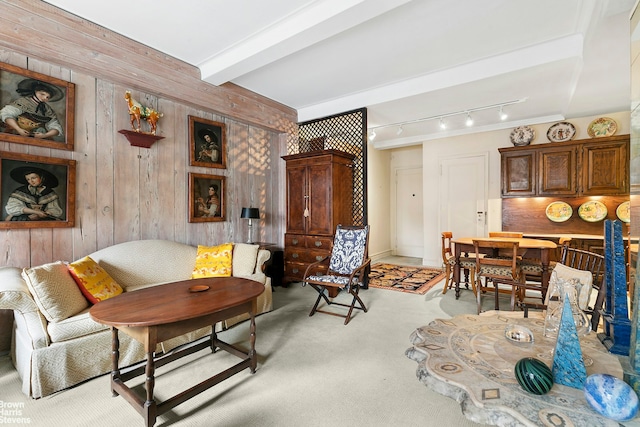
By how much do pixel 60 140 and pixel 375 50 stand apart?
3333 mm

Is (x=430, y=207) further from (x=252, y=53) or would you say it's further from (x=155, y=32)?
(x=155, y=32)

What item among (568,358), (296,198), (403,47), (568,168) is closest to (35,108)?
(296,198)

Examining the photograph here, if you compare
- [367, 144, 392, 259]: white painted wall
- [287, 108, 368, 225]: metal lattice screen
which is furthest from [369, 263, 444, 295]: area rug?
[287, 108, 368, 225]: metal lattice screen

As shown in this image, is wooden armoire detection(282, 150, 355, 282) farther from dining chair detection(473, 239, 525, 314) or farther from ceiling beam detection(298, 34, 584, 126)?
dining chair detection(473, 239, 525, 314)

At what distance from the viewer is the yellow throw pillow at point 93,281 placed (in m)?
2.39

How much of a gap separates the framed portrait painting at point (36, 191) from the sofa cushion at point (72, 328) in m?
1.11

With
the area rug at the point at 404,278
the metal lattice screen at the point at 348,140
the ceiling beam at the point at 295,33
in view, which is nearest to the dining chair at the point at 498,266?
the area rug at the point at 404,278

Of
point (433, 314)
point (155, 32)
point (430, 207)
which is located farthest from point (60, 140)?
point (430, 207)

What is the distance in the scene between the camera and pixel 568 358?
3.25ft

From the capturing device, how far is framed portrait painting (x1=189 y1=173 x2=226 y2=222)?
3820mm

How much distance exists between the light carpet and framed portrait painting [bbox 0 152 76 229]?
46.6 inches

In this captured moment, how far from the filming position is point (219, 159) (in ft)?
13.6

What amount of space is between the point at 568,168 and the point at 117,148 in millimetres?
6476

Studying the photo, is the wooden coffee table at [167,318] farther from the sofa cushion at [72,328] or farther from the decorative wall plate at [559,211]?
the decorative wall plate at [559,211]
